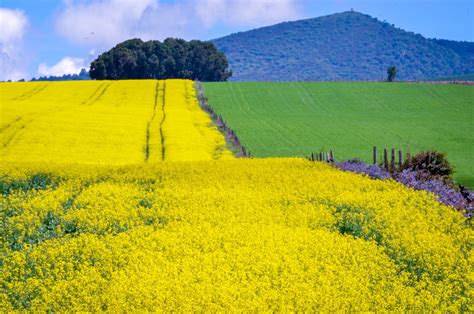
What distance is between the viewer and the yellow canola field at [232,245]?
11.5m

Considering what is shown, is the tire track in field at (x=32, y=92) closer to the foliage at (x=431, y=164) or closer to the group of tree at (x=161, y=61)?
the group of tree at (x=161, y=61)

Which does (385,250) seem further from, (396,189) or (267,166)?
(267,166)

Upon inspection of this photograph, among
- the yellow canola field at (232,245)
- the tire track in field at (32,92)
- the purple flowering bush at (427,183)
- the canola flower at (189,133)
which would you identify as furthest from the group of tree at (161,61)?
the yellow canola field at (232,245)

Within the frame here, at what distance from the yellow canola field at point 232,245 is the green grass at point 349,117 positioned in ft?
60.3

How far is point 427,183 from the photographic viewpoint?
1928 cm

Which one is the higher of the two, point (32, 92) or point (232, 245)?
point (32, 92)

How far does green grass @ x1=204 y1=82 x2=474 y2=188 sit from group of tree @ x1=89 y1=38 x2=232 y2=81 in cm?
3864

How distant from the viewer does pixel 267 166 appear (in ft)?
73.4

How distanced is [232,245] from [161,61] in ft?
375

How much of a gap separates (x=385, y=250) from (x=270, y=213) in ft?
11.5

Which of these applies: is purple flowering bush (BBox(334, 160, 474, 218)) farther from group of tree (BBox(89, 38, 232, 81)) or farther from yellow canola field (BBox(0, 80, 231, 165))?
group of tree (BBox(89, 38, 232, 81))


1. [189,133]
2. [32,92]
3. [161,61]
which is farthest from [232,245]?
[161,61]

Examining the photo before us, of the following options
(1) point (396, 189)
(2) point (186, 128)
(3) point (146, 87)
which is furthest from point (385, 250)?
(3) point (146, 87)

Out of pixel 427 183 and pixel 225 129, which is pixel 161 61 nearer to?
pixel 225 129
